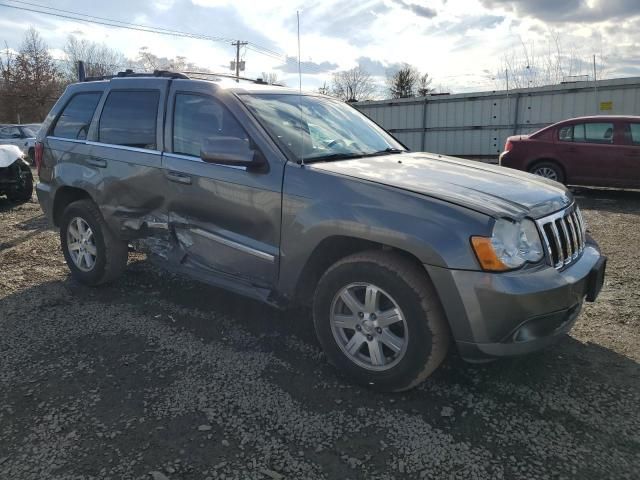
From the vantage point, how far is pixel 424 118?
19188 millimetres

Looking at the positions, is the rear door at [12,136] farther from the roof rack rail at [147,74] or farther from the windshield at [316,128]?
the windshield at [316,128]

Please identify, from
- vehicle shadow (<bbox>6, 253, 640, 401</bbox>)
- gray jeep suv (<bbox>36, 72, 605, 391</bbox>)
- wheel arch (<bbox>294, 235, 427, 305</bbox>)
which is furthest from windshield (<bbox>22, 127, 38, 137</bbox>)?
wheel arch (<bbox>294, 235, 427, 305</bbox>)

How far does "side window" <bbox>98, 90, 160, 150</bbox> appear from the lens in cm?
406

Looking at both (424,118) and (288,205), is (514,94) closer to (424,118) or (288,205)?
(424,118)

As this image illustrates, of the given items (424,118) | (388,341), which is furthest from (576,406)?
(424,118)

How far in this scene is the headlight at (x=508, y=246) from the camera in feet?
8.36

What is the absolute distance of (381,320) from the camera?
2.89 m

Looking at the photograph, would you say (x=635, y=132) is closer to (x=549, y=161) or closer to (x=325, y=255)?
(x=549, y=161)

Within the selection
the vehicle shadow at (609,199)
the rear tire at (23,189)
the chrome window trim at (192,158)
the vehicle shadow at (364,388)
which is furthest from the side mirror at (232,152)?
the vehicle shadow at (609,199)

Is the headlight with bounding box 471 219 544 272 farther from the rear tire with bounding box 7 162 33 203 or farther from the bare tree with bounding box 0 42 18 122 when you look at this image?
the bare tree with bounding box 0 42 18 122

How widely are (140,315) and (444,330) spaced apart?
8.47ft

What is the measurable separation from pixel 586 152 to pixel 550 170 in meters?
0.72

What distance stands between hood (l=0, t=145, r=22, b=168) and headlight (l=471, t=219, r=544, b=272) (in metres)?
8.93

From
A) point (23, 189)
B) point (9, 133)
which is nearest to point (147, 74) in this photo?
point (23, 189)
